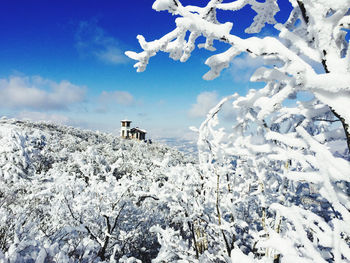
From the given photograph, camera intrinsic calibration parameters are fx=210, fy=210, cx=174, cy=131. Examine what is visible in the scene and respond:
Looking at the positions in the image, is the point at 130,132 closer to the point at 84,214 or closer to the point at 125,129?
the point at 125,129

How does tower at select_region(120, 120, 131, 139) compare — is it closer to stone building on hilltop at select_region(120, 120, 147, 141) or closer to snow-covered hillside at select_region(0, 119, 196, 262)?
stone building on hilltop at select_region(120, 120, 147, 141)

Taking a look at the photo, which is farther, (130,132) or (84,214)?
(130,132)

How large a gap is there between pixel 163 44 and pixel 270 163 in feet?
6.33

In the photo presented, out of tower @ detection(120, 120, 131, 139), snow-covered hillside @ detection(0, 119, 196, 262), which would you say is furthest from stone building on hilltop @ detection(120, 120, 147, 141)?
snow-covered hillside @ detection(0, 119, 196, 262)

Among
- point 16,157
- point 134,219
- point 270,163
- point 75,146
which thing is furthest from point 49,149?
point 270,163

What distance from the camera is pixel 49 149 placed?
31.9 m

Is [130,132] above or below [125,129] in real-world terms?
below

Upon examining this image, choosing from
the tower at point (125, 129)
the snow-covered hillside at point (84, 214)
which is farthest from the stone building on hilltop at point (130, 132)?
the snow-covered hillside at point (84, 214)

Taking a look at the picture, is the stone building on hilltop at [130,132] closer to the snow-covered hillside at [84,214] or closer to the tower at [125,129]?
the tower at [125,129]

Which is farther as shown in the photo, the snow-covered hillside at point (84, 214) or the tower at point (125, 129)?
the tower at point (125, 129)

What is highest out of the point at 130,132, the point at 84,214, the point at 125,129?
the point at 125,129

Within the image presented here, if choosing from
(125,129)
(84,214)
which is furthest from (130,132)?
(84,214)

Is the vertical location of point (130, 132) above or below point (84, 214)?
above

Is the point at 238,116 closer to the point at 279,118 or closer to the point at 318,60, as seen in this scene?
the point at 279,118
